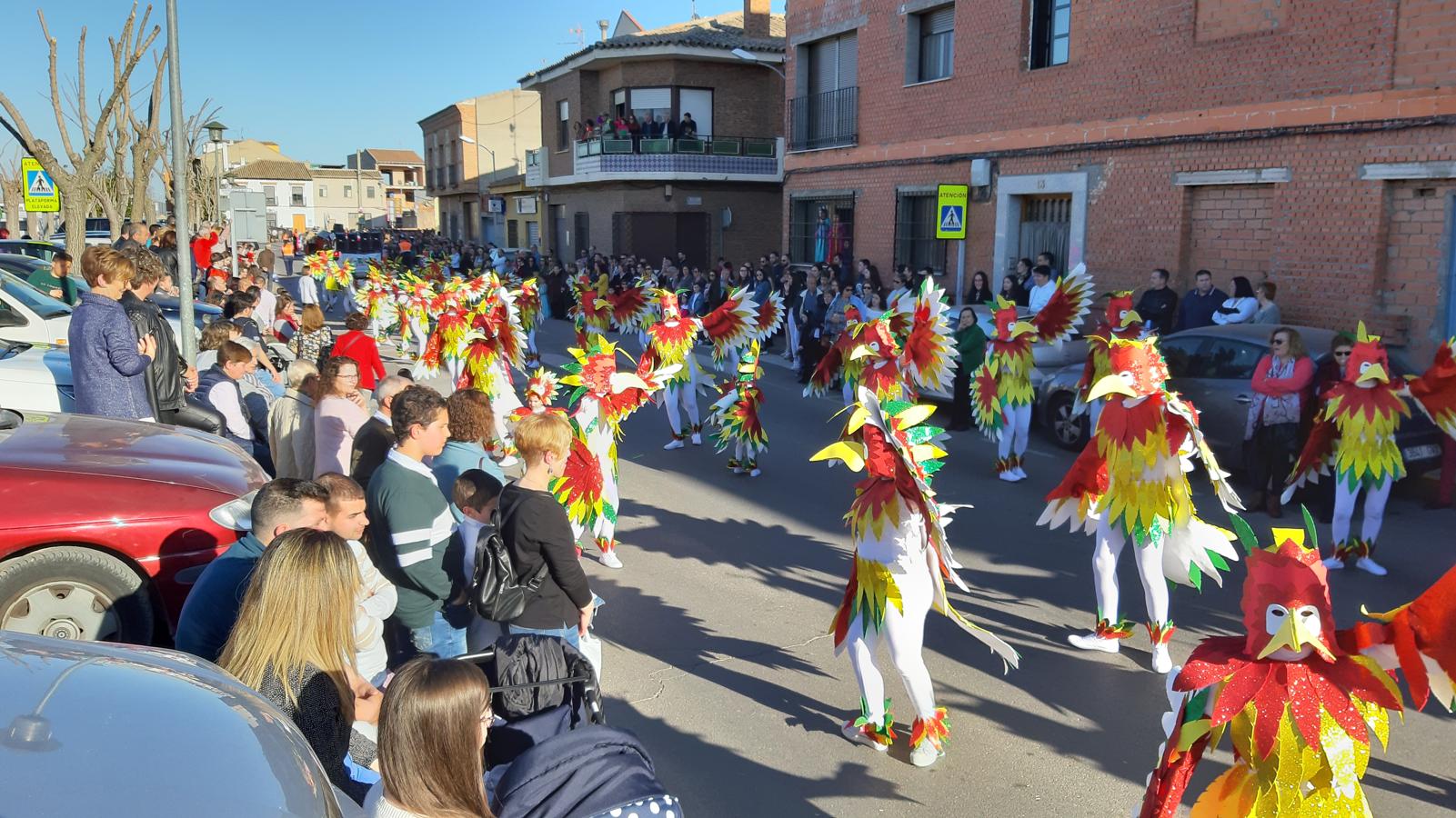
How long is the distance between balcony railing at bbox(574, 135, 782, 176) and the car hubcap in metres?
30.0

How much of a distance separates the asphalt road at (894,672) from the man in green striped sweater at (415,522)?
1229 millimetres

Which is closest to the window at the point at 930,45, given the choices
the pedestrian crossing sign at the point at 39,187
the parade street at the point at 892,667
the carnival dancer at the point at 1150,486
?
the parade street at the point at 892,667

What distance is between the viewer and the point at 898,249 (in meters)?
22.6

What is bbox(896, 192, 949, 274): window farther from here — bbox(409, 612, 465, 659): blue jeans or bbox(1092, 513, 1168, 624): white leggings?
bbox(409, 612, 465, 659): blue jeans

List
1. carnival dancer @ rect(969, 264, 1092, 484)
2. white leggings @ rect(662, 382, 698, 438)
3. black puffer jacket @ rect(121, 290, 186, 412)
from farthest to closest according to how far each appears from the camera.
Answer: white leggings @ rect(662, 382, 698, 438) → carnival dancer @ rect(969, 264, 1092, 484) → black puffer jacket @ rect(121, 290, 186, 412)

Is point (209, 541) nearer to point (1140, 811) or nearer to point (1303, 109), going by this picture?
point (1140, 811)

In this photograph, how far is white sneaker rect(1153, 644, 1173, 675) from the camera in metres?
6.15

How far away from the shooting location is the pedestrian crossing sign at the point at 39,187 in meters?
19.0

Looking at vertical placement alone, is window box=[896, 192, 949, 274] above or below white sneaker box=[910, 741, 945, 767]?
above

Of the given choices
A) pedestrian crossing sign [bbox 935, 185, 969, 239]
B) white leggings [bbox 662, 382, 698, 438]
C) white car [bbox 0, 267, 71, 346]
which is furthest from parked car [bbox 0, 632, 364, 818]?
pedestrian crossing sign [bbox 935, 185, 969, 239]

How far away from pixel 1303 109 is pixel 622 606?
11281 mm

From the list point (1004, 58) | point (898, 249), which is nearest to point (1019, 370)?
point (1004, 58)

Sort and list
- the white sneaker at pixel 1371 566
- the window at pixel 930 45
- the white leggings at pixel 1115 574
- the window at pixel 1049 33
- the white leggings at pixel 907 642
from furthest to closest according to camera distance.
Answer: the window at pixel 930 45
the window at pixel 1049 33
the white sneaker at pixel 1371 566
the white leggings at pixel 1115 574
the white leggings at pixel 907 642

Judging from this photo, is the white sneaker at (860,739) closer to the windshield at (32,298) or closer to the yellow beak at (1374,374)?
the yellow beak at (1374,374)
